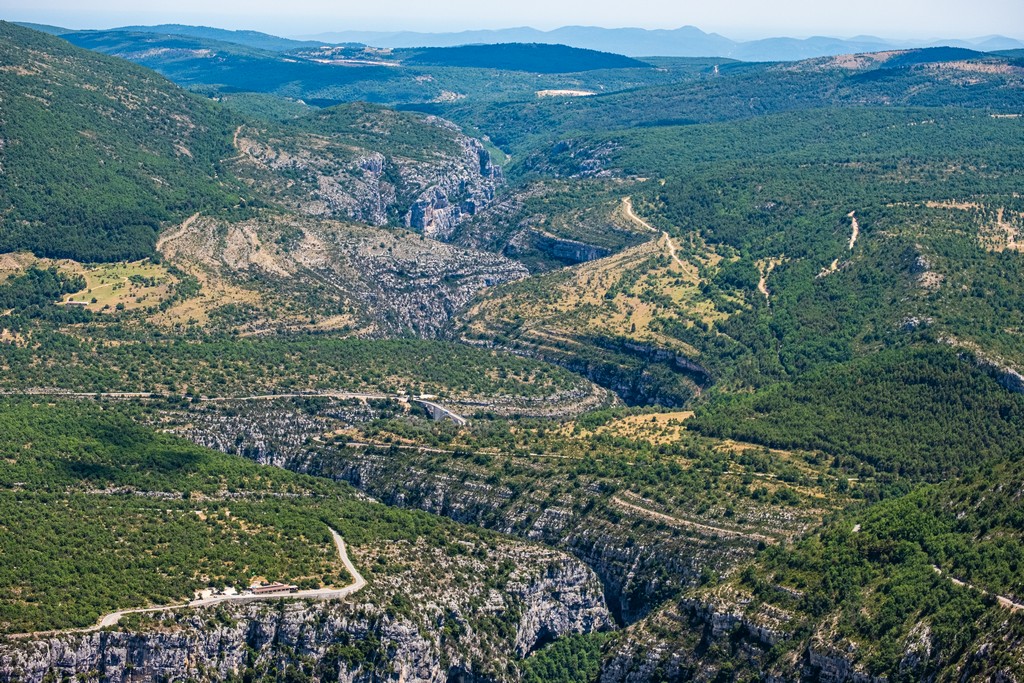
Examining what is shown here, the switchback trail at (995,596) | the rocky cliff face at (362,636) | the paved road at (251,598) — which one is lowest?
the rocky cliff face at (362,636)

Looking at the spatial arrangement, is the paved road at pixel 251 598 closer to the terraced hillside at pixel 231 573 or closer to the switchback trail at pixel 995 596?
the terraced hillside at pixel 231 573

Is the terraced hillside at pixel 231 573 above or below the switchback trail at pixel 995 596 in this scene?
below

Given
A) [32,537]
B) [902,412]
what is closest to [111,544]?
[32,537]

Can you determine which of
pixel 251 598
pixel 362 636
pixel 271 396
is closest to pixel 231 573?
pixel 251 598

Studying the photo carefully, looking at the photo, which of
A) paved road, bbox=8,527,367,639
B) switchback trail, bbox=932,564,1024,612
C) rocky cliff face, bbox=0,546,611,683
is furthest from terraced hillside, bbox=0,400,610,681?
switchback trail, bbox=932,564,1024,612

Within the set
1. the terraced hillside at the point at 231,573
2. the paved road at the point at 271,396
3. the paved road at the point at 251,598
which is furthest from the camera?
the paved road at the point at 271,396

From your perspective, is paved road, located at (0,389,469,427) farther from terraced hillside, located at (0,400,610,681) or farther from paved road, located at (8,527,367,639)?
paved road, located at (8,527,367,639)

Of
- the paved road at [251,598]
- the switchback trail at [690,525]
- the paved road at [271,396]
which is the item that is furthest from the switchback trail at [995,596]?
the paved road at [271,396]

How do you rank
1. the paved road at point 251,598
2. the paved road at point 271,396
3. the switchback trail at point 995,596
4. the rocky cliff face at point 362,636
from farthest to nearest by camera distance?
the paved road at point 271,396 → the rocky cliff face at point 362,636 → the paved road at point 251,598 → the switchback trail at point 995,596
